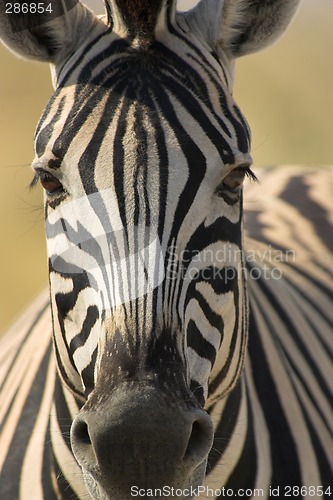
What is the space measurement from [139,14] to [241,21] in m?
0.63

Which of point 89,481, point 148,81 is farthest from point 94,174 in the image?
point 89,481

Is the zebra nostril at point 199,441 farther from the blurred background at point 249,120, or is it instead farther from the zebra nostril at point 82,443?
the blurred background at point 249,120

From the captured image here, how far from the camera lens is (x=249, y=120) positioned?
1580cm

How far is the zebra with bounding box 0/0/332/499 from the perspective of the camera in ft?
8.02

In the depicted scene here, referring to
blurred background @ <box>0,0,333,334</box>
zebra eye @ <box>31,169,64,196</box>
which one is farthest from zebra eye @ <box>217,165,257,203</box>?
blurred background @ <box>0,0,333,334</box>

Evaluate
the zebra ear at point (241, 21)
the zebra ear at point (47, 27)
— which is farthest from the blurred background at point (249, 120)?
the zebra ear at point (241, 21)

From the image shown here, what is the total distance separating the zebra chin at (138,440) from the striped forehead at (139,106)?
0.91 metres

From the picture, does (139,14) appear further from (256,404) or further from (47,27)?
(256,404)

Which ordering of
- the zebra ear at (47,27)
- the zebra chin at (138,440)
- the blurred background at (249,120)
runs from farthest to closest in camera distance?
the blurred background at (249,120)
the zebra ear at (47,27)
the zebra chin at (138,440)

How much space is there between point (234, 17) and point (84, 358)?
1705 millimetres

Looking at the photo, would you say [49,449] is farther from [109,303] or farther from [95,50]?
[95,50]

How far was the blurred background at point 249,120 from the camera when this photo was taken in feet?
41.4

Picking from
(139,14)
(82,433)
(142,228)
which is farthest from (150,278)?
(139,14)

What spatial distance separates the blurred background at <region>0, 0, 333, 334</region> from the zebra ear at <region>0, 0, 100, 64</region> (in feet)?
26.1
